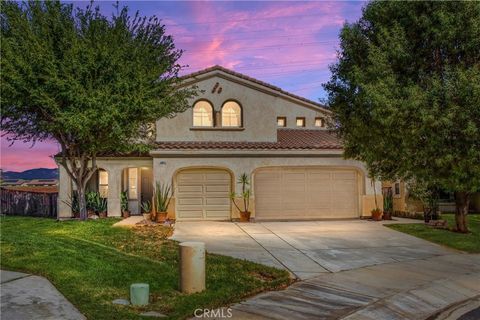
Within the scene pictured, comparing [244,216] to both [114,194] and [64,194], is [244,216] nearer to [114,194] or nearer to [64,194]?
[114,194]

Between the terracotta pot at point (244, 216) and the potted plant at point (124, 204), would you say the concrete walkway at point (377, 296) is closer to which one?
the terracotta pot at point (244, 216)

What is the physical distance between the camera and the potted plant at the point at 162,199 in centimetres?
1997

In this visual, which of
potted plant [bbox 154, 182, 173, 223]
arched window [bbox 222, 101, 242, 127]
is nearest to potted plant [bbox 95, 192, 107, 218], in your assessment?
potted plant [bbox 154, 182, 173, 223]

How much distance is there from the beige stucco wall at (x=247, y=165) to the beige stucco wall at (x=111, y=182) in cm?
226

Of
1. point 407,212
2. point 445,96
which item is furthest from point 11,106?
point 407,212

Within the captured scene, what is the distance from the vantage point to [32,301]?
734 centimetres

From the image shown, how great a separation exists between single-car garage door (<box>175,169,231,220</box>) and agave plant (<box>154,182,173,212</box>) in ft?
2.03

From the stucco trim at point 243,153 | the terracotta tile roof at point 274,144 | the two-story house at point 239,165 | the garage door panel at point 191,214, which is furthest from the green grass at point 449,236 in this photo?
the garage door panel at point 191,214

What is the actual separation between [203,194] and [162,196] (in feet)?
6.80

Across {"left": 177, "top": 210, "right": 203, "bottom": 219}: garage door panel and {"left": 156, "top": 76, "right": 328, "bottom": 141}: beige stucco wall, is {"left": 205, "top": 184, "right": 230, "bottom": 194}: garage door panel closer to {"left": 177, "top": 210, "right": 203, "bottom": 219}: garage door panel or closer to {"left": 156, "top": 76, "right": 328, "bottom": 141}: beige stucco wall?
{"left": 177, "top": 210, "right": 203, "bottom": 219}: garage door panel

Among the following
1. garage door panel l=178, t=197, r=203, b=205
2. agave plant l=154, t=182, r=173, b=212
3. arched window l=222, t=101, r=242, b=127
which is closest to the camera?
agave plant l=154, t=182, r=173, b=212

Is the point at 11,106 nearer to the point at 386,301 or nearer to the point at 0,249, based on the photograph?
the point at 0,249

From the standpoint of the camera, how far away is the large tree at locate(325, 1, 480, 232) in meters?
11.6

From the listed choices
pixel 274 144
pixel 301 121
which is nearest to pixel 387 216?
pixel 274 144
